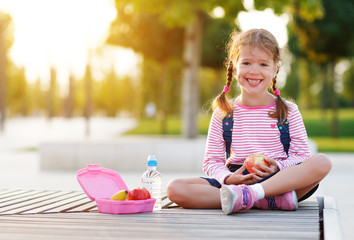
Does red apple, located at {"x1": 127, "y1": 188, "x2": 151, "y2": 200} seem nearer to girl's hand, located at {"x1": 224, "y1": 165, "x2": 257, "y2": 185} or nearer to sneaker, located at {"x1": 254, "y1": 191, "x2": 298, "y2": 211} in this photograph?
girl's hand, located at {"x1": 224, "y1": 165, "x2": 257, "y2": 185}

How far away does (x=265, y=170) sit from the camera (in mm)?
4031

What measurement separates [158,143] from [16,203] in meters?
5.54

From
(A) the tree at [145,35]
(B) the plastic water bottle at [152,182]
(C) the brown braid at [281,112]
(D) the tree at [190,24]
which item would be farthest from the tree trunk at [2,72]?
(C) the brown braid at [281,112]

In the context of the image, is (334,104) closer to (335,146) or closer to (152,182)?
(335,146)

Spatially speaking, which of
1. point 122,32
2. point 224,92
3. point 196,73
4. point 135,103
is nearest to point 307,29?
point 122,32

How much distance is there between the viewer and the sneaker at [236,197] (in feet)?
12.3

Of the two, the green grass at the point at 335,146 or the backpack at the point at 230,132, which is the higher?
the backpack at the point at 230,132

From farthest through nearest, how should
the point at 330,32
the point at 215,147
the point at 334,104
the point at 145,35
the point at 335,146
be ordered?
the point at 334,104, the point at 330,32, the point at 145,35, the point at 335,146, the point at 215,147

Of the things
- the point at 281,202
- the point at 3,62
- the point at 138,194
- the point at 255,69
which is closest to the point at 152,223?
the point at 138,194

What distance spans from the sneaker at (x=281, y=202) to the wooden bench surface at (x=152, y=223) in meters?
0.05

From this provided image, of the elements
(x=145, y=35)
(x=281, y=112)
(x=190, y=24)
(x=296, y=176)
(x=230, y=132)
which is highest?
(x=145, y=35)

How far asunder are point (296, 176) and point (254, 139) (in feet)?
1.42

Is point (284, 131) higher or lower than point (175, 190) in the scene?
higher

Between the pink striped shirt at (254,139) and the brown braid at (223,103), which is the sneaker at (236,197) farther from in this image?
the brown braid at (223,103)
